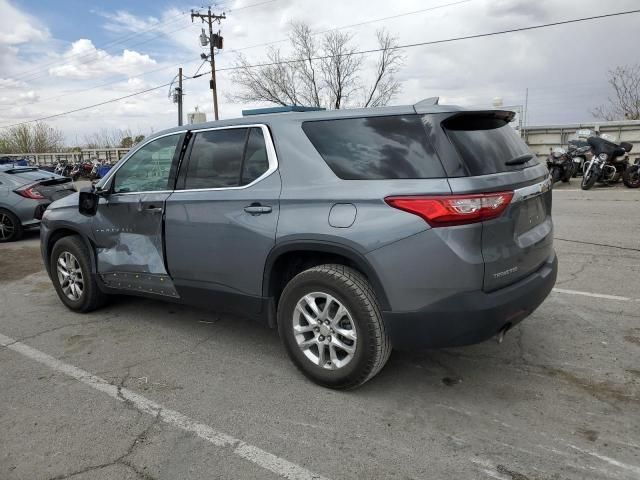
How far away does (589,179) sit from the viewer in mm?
13711

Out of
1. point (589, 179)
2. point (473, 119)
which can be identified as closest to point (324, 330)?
point (473, 119)

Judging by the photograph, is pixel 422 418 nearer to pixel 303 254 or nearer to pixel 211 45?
pixel 303 254

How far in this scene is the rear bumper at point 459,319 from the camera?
281 cm

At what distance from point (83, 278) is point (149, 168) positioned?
1346 millimetres

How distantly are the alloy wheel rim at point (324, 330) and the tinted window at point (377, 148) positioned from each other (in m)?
0.80

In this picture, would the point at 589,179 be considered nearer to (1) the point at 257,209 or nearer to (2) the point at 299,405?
(1) the point at 257,209

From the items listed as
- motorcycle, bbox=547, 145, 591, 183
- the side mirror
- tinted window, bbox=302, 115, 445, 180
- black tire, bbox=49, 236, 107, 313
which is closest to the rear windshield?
tinted window, bbox=302, 115, 445, 180

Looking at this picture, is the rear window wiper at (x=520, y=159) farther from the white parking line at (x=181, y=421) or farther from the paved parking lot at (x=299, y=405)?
the white parking line at (x=181, y=421)

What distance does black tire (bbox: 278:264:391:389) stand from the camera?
3012mm

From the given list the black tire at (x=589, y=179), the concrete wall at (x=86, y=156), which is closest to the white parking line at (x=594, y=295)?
the black tire at (x=589, y=179)

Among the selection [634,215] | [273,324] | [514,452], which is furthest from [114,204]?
[634,215]

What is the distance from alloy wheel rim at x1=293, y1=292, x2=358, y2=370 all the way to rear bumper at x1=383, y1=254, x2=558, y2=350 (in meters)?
0.29

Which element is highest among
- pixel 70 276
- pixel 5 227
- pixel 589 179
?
pixel 589 179

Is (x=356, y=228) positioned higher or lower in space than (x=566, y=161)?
higher
